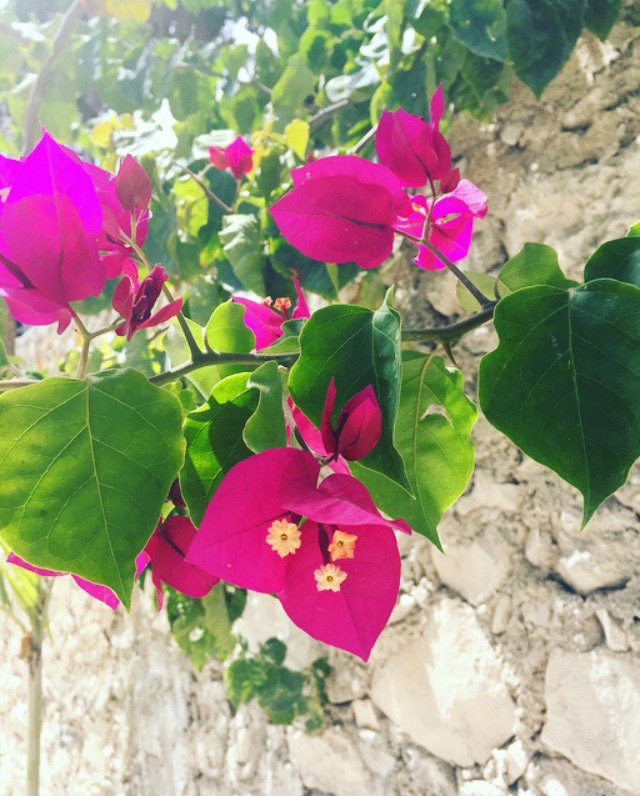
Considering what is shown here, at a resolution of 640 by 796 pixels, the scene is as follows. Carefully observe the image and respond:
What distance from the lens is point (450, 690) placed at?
0.88 m

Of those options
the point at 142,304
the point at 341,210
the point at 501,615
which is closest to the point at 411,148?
the point at 341,210

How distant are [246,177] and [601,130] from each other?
49cm

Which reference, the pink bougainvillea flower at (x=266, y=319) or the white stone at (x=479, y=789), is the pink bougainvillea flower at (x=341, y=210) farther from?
the white stone at (x=479, y=789)

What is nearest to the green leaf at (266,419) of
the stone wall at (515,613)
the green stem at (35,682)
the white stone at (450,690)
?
the stone wall at (515,613)

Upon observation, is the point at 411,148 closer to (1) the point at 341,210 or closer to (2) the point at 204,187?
(1) the point at 341,210

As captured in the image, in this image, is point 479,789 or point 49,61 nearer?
point 479,789

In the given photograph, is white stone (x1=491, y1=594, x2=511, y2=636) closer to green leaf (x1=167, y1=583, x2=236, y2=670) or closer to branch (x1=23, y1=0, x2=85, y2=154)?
green leaf (x1=167, y1=583, x2=236, y2=670)

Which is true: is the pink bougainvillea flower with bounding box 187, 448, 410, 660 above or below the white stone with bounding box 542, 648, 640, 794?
above

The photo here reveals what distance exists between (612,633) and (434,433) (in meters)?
0.50

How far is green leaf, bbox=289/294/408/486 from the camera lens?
275 millimetres

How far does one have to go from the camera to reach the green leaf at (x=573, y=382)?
262mm

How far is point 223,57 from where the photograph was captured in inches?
43.7


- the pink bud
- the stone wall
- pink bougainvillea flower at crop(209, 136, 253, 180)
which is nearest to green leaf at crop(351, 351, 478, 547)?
the pink bud

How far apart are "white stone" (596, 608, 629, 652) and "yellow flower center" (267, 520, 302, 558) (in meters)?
0.59
